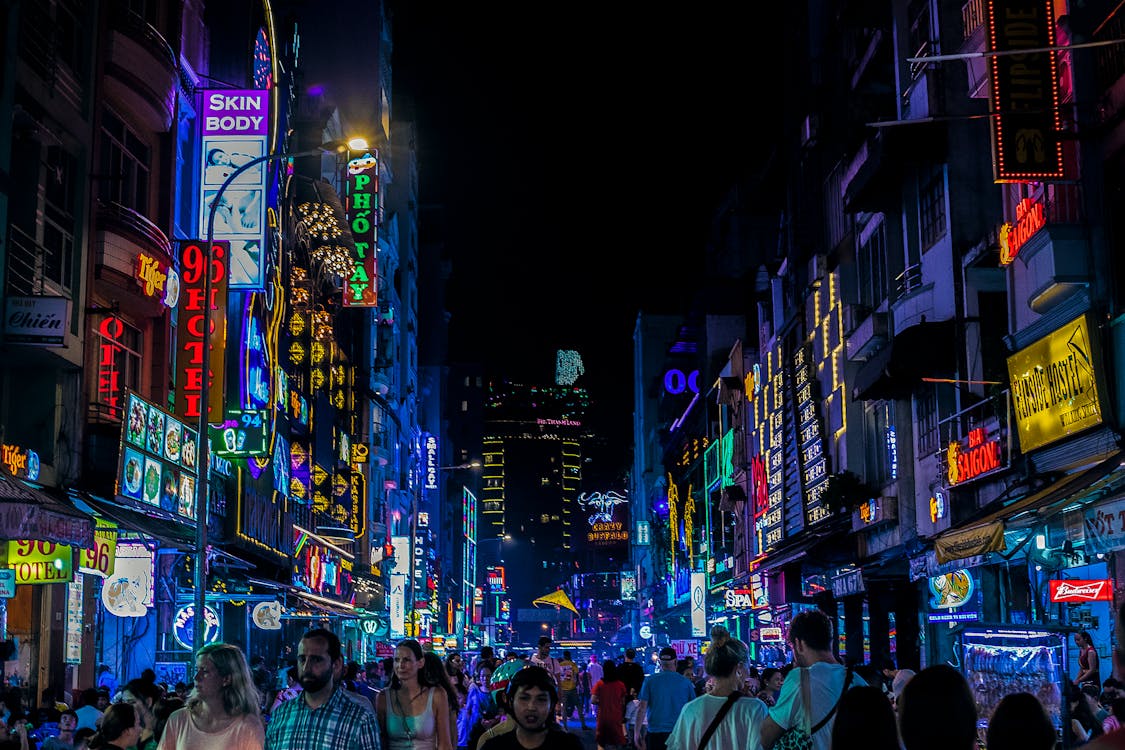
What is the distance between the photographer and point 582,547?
187 m

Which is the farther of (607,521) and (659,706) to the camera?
(607,521)

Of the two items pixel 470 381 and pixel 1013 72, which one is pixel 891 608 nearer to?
pixel 1013 72

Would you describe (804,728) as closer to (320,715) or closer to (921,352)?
(320,715)

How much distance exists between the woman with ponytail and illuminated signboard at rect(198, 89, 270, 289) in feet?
75.0

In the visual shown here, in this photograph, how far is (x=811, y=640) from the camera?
831cm

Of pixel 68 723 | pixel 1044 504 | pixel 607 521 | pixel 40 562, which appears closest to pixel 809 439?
pixel 1044 504

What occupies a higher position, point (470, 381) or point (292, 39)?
point (470, 381)

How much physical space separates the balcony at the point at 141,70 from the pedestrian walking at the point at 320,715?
19444 mm

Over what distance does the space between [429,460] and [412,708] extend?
297 feet

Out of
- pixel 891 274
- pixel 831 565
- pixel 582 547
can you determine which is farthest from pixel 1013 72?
pixel 582 547

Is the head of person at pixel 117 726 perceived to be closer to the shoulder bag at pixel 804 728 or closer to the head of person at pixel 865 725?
the shoulder bag at pixel 804 728

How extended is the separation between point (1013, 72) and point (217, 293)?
1743cm

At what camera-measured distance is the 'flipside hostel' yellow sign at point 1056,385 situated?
17797 millimetres

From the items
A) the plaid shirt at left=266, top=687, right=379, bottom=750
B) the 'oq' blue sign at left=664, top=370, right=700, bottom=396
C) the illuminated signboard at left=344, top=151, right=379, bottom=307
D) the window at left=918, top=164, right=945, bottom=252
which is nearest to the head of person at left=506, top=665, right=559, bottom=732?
the plaid shirt at left=266, top=687, right=379, bottom=750
